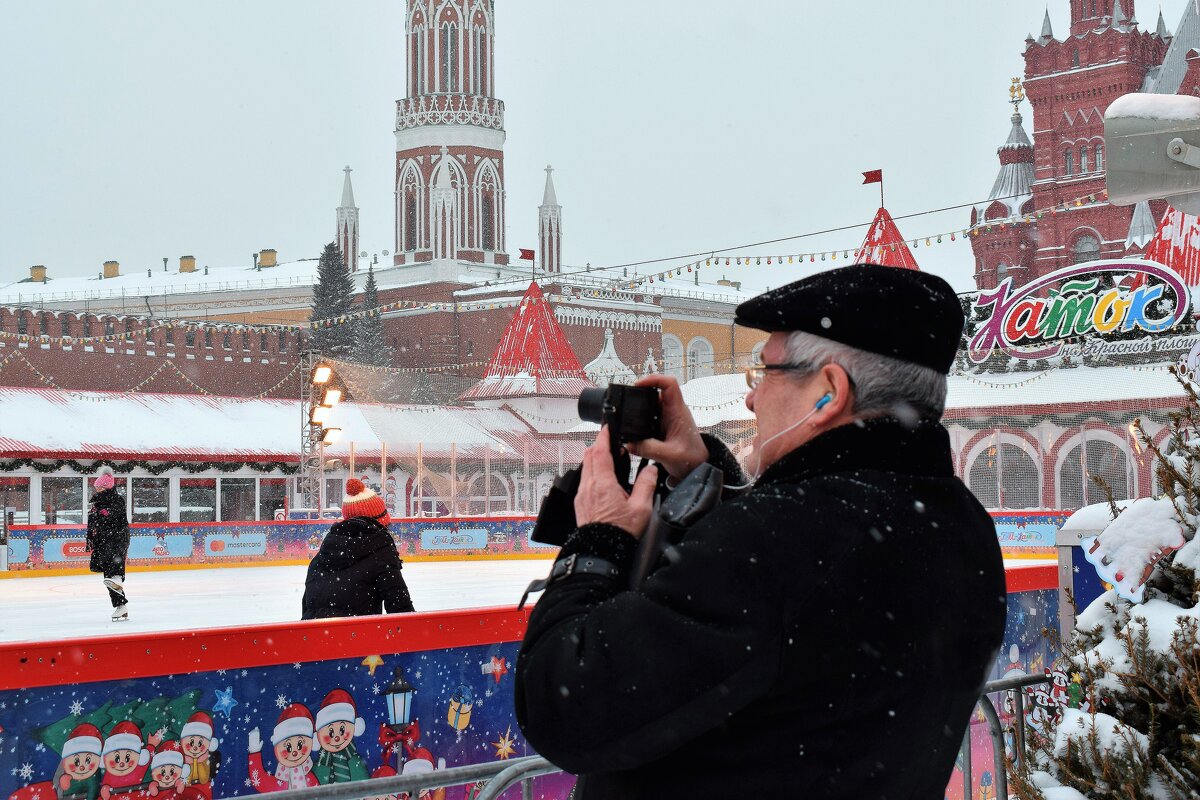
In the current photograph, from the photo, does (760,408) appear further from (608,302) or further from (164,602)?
(608,302)

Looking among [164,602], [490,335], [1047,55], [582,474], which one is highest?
[1047,55]

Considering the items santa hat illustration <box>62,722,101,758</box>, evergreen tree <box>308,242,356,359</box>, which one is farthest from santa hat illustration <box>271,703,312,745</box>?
evergreen tree <box>308,242,356,359</box>

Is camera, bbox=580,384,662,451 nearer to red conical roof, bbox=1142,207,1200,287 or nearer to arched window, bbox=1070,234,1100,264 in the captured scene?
red conical roof, bbox=1142,207,1200,287

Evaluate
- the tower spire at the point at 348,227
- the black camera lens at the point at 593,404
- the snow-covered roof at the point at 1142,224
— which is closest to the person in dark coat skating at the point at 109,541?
the black camera lens at the point at 593,404

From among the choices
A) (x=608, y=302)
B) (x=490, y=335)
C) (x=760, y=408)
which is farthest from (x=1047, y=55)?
(x=760, y=408)

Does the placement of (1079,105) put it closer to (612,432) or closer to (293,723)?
(293,723)

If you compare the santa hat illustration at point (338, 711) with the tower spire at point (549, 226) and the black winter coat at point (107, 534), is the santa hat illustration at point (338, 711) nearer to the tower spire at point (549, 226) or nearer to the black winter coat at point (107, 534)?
the black winter coat at point (107, 534)

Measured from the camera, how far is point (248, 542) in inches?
815

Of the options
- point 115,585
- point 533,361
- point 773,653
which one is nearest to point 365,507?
point 773,653

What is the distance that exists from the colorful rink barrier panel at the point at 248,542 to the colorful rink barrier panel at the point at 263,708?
14.4 m

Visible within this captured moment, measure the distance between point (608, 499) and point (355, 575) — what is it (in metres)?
4.48

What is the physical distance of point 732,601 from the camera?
1.44 m

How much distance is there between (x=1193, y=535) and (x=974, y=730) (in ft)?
8.52

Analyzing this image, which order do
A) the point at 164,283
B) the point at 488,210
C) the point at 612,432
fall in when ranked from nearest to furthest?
the point at 612,432 < the point at 488,210 < the point at 164,283
